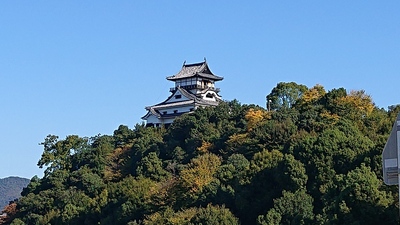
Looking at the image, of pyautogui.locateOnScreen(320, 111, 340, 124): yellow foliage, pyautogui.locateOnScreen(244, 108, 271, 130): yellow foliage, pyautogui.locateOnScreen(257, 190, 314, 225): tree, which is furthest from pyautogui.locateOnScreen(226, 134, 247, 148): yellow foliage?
pyautogui.locateOnScreen(257, 190, 314, 225): tree

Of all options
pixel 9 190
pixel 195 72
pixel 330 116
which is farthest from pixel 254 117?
pixel 9 190

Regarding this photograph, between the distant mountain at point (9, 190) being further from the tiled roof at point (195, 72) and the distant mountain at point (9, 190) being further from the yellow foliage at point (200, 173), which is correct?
the yellow foliage at point (200, 173)

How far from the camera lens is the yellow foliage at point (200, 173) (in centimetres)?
2512

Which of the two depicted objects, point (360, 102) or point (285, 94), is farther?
point (285, 94)

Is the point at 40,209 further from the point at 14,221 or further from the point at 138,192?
the point at 138,192

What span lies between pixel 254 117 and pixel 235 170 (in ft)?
20.5

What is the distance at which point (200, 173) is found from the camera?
2573 centimetres

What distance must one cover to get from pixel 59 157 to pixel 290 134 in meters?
16.4

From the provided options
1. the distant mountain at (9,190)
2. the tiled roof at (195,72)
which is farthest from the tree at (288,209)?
the distant mountain at (9,190)

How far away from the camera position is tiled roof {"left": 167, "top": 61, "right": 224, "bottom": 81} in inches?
1705

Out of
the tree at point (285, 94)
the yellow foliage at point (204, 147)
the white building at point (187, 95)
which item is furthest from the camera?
the white building at point (187, 95)

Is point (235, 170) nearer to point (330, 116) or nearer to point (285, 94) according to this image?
point (330, 116)

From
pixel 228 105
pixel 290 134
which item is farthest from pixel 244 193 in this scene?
pixel 228 105

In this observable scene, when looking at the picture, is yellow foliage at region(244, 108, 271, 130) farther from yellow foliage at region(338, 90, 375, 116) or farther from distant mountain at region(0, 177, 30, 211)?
distant mountain at region(0, 177, 30, 211)
